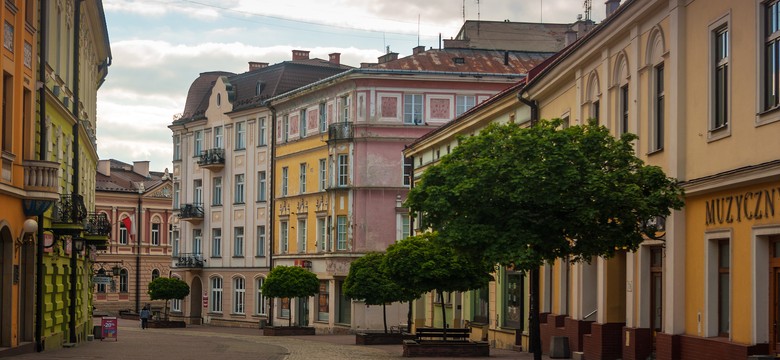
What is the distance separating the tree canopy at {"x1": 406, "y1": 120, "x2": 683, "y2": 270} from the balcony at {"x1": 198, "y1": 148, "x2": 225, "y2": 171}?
57.0m

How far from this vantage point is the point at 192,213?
83.7 metres

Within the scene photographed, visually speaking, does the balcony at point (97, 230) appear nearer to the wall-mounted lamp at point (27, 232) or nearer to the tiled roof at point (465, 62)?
the wall-mounted lamp at point (27, 232)

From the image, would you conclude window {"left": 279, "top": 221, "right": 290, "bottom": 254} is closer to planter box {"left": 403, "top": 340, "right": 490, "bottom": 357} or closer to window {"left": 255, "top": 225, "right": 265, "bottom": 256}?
window {"left": 255, "top": 225, "right": 265, "bottom": 256}

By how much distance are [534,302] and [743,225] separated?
5222mm

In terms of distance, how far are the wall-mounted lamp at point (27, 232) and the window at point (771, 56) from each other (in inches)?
658

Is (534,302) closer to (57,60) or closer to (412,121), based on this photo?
(57,60)

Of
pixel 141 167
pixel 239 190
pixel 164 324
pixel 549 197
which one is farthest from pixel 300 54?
pixel 549 197

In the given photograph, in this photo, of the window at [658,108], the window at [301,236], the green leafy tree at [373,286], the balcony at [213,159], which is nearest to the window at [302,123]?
the window at [301,236]

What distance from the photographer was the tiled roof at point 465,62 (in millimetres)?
66000

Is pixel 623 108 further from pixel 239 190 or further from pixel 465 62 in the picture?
pixel 239 190

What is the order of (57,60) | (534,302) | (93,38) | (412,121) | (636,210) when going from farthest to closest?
(412,121)
(93,38)
(57,60)
(534,302)
(636,210)

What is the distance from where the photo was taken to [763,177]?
20141mm

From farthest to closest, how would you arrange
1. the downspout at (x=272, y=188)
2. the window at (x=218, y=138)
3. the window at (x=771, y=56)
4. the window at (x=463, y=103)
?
the window at (x=218, y=138), the downspout at (x=272, y=188), the window at (x=463, y=103), the window at (x=771, y=56)


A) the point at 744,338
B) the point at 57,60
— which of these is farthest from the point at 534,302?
the point at 57,60
